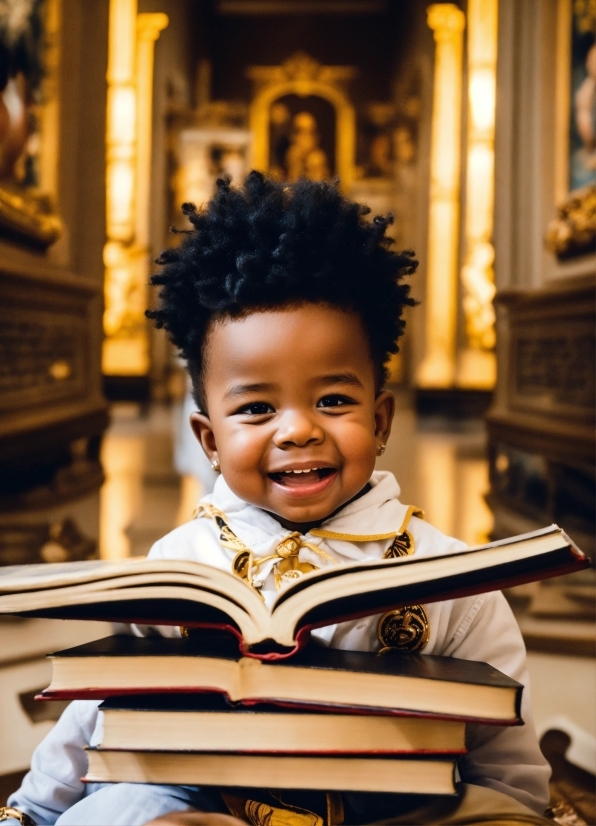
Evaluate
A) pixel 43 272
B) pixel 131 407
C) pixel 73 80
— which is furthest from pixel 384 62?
pixel 43 272

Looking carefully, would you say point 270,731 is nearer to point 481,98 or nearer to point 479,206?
point 479,206

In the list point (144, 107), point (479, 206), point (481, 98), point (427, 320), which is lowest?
point (427, 320)

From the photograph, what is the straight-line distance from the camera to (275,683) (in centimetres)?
61

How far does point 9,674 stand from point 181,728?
0.92 m

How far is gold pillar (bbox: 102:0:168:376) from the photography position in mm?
8625

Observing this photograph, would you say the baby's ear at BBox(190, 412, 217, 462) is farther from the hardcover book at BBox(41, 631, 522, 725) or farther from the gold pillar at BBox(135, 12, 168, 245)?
the gold pillar at BBox(135, 12, 168, 245)

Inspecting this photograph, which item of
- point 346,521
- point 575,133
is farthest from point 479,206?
point 346,521

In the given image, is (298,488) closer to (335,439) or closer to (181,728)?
(335,439)

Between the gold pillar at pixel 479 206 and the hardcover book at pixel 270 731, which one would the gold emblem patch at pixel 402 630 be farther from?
the gold pillar at pixel 479 206

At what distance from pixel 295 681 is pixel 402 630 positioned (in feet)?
0.54

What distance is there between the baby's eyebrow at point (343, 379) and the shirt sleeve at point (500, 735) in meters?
0.25

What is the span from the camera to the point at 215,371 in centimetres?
81

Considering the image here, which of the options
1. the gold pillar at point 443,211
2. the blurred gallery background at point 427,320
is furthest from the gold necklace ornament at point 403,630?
the gold pillar at point 443,211

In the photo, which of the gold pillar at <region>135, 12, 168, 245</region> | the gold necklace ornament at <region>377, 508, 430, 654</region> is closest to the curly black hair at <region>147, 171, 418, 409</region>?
the gold necklace ornament at <region>377, 508, 430, 654</region>
